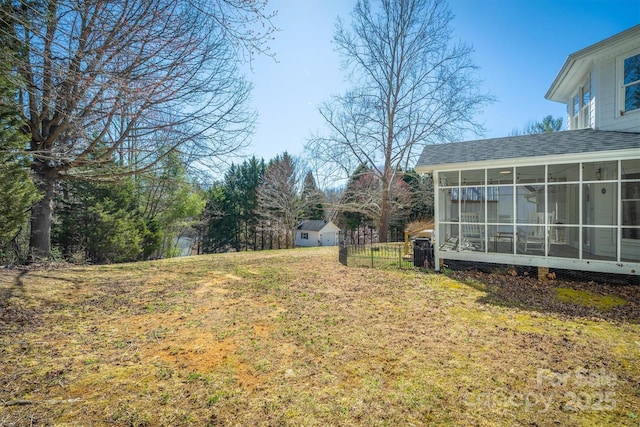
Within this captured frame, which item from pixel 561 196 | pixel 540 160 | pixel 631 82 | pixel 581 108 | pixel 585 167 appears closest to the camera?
pixel 540 160

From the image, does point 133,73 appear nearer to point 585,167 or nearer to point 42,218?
point 42,218

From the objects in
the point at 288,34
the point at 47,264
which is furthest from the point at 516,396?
the point at 47,264

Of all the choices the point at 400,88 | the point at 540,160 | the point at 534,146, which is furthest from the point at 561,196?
the point at 400,88

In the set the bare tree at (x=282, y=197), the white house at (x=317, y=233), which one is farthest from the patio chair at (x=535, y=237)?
the white house at (x=317, y=233)

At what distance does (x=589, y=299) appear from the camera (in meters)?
5.95

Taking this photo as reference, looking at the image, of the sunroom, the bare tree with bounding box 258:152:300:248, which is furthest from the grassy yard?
the bare tree with bounding box 258:152:300:248

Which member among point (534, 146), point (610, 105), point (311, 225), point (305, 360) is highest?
point (610, 105)

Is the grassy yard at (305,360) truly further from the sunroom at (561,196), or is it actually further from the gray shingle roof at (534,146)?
the gray shingle roof at (534,146)

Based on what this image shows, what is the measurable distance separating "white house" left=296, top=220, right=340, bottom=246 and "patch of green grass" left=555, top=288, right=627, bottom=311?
27.7 m

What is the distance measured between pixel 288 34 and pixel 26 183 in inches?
336

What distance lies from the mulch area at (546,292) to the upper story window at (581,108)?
5762mm

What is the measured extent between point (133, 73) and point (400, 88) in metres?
15.6

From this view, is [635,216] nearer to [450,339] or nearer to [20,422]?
[450,339]

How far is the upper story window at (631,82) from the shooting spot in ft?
24.7
